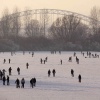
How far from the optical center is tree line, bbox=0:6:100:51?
85.9 metres

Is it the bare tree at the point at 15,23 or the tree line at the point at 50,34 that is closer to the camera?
the tree line at the point at 50,34

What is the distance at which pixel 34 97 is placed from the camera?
57.6 feet

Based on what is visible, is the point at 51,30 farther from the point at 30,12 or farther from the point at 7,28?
the point at 30,12

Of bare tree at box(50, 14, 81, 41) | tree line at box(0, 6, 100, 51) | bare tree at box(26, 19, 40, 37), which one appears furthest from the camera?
bare tree at box(26, 19, 40, 37)

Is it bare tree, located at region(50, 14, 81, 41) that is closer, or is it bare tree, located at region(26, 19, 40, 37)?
bare tree, located at region(50, 14, 81, 41)

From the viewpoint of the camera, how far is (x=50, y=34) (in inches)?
4427

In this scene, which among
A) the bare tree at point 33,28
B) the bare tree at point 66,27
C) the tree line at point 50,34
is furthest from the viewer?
the bare tree at point 33,28

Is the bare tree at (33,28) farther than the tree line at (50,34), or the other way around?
the bare tree at (33,28)

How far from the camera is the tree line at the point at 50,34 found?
85875 millimetres

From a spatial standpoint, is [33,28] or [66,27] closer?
[66,27]

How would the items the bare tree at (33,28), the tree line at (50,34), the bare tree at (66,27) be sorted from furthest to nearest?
1. the bare tree at (33,28)
2. the bare tree at (66,27)
3. the tree line at (50,34)

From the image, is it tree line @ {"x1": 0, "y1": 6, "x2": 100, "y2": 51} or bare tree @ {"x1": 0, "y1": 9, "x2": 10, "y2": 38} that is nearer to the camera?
tree line @ {"x1": 0, "y1": 6, "x2": 100, "y2": 51}

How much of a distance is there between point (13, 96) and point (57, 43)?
7397 cm

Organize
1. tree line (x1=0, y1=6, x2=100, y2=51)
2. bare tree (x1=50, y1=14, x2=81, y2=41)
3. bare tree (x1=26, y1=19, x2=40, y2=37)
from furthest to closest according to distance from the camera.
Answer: bare tree (x1=26, y1=19, x2=40, y2=37) < bare tree (x1=50, y1=14, x2=81, y2=41) < tree line (x1=0, y1=6, x2=100, y2=51)
